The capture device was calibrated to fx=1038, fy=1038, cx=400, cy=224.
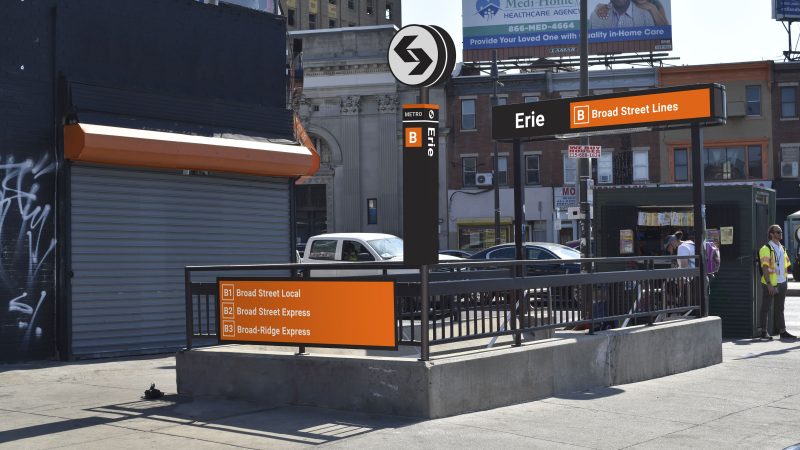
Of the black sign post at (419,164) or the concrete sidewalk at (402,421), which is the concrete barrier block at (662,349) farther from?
the black sign post at (419,164)

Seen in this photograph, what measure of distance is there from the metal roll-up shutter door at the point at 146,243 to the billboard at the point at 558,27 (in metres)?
42.3

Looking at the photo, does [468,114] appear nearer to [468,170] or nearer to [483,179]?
[468,170]

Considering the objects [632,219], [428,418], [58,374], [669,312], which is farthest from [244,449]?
[632,219]

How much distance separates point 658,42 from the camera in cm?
5650

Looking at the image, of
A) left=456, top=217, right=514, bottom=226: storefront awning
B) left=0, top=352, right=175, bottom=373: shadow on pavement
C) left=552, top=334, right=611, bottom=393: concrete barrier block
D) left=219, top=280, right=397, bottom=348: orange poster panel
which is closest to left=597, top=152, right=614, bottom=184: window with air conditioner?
left=456, top=217, right=514, bottom=226: storefront awning

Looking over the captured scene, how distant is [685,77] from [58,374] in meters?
47.4

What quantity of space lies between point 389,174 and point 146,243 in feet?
135

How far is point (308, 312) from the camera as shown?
9.62 metres

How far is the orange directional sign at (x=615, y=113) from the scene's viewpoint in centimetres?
1362

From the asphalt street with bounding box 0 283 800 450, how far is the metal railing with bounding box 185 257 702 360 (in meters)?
0.71

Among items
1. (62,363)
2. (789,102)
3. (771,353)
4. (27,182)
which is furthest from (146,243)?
(789,102)

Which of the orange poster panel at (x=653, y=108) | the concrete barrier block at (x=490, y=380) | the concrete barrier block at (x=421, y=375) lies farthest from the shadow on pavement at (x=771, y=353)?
the concrete barrier block at (x=490, y=380)

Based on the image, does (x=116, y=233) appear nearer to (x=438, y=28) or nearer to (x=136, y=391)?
(x=136, y=391)

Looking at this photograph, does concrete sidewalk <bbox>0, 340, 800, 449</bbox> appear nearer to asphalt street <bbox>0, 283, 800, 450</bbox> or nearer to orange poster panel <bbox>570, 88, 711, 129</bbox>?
asphalt street <bbox>0, 283, 800, 450</bbox>
